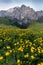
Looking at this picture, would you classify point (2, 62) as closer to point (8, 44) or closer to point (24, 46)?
point (24, 46)

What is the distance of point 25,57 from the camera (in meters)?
8.75

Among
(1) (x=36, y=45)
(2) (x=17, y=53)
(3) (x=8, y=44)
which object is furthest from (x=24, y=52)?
(3) (x=8, y=44)

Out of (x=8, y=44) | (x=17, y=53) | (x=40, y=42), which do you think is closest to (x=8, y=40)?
(x=8, y=44)

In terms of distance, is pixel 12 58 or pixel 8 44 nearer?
pixel 12 58

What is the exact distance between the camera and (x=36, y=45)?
1042cm

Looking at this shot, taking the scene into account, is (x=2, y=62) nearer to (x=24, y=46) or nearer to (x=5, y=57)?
(x=5, y=57)

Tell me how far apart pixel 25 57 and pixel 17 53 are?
1.65 ft

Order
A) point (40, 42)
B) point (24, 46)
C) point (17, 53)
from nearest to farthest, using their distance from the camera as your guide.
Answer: point (17, 53), point (24, 46), point (40, 42)

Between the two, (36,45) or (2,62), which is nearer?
(2,62)

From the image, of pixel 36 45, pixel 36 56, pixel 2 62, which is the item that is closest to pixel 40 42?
pixel 36 45

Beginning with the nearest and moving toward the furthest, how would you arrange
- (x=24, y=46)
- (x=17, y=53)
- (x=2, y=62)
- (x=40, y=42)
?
1. (x=2, y=62)
2. (x=17, y=53)
3. (x=24, y=46)
4. (x=40, y=42)

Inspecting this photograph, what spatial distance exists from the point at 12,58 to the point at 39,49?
130cm

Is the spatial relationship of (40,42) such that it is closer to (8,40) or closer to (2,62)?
(8,40)

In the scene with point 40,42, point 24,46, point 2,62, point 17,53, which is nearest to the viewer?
point 2,62
